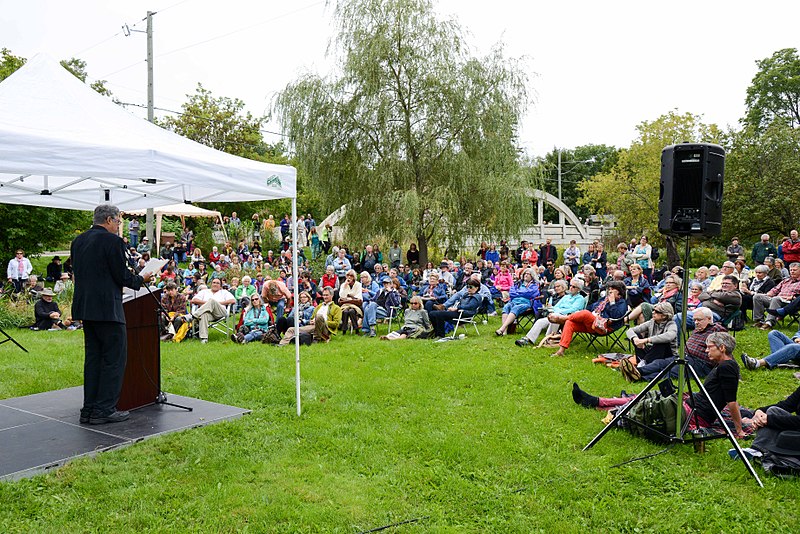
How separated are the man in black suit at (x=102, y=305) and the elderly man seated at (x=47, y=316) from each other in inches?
305

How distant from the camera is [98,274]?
4.84 meters

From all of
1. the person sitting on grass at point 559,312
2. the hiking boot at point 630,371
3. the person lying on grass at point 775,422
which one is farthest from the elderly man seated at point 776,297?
the person lying on grass at point 775,422

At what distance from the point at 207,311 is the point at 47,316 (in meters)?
3.70

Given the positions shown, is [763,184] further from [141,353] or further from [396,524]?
[396,524]

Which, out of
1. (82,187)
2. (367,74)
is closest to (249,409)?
(82,187)

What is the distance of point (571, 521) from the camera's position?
3.55 meters

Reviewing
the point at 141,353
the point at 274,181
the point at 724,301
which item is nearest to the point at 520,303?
the point at 724,301

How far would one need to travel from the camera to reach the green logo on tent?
533cm

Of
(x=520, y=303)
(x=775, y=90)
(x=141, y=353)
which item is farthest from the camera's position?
(x=775, y=90)

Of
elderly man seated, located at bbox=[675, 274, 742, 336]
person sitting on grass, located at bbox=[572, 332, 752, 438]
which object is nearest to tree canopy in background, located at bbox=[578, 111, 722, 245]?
elderly man seated, located at bbox=[675, 274, 742, 336]

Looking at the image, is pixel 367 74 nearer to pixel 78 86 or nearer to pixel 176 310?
pixel 176 310

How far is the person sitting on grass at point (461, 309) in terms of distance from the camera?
9.93 m

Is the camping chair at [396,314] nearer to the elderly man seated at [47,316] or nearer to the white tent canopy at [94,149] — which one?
the white tent canopy at [94,149]

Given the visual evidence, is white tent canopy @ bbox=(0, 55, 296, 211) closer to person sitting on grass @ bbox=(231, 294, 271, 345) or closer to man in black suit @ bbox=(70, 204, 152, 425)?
man in black suit @ bbox=(70, 204, 152, 425)
